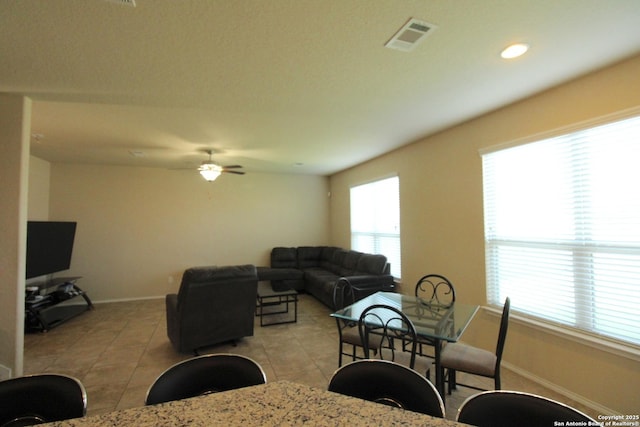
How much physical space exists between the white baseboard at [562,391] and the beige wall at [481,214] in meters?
0.01

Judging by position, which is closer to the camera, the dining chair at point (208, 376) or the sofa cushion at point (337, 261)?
the dining chair at point (208, 376)

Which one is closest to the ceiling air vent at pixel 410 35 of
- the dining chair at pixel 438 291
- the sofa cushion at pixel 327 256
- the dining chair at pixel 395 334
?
the dining chair at pixel 395 334

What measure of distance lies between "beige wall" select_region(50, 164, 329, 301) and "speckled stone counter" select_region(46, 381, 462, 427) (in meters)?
5.65

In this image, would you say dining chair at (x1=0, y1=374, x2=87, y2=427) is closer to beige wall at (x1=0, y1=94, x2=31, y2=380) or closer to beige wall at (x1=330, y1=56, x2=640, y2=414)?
beige wall at (x1=0, y1=94, x2=31, y2=380)

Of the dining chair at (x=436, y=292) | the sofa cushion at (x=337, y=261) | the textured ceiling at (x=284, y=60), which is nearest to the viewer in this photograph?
the textured ceiling at (x=284, y=60)

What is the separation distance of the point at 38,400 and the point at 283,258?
550 centimetres

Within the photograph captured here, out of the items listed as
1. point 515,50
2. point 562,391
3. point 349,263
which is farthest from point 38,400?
point 349,263

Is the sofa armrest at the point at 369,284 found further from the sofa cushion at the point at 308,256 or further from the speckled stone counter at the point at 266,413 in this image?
the speckled stone counter at the point at 266,413

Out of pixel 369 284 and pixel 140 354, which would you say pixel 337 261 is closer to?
pixel 369 284

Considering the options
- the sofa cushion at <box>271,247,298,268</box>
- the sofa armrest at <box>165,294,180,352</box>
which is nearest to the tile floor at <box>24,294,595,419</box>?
the sofa armrest at <box>165,294,180,352</box>

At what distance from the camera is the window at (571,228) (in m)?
2.15

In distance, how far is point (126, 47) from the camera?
193cm

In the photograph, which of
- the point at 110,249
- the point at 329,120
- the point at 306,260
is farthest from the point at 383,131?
the point at 110,249

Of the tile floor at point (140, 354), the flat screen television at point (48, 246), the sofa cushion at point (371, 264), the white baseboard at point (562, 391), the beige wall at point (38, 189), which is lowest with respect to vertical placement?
the tile floor at point (140, 354)
